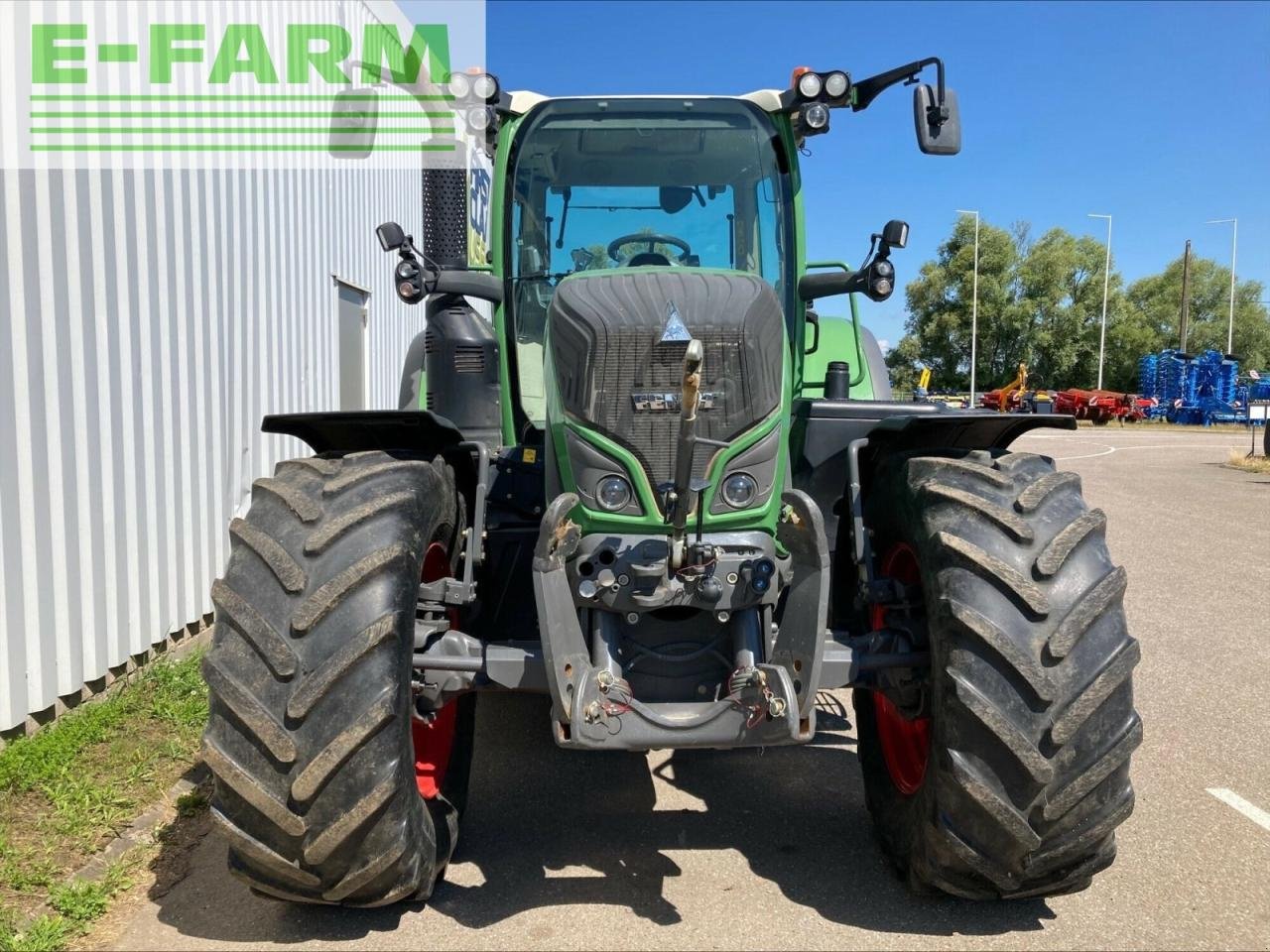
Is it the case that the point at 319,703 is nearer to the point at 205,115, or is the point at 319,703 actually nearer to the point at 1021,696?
the point at 1021,696

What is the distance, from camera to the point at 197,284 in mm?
5980

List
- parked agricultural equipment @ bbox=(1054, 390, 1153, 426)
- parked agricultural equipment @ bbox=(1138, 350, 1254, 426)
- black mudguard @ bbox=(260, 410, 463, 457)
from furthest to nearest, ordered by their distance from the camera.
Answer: parked agricultural equipment @ bbox=(1054, 390, 1153, 426)
parked agricultural equipment @ bbox=(1138, 350, 1254, 426)
black mudguard @ bbox=(260, 410, 463, 457)

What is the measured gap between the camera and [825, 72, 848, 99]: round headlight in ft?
12.9

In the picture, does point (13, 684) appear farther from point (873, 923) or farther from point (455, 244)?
A: point (873, 923)

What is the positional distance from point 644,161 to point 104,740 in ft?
11.1

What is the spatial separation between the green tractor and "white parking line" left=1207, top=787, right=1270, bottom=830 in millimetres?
1311

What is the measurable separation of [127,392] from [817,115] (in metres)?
3.65

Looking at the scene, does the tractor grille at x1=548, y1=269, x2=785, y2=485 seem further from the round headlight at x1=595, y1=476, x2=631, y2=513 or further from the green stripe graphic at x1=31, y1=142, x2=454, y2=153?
the green stripe graphic at x1=31, y1=142, x2=454, y2=153

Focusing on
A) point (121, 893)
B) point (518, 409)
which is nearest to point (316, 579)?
point (121, 893)

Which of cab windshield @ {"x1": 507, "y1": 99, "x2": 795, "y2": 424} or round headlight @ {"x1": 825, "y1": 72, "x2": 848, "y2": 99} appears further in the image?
cab windshield @ {"x1": 507, "y1": 99, "x2": 795, "y2": 424}

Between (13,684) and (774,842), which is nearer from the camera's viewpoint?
(774,842)

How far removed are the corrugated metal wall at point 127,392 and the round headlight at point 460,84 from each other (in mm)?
1897

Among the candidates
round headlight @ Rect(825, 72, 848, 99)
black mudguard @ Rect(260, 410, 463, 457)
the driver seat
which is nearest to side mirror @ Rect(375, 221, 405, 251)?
black mudguard @ Rect(260, 410, 463, 457)

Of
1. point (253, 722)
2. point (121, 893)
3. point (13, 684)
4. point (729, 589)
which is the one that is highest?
point (729, 589)
